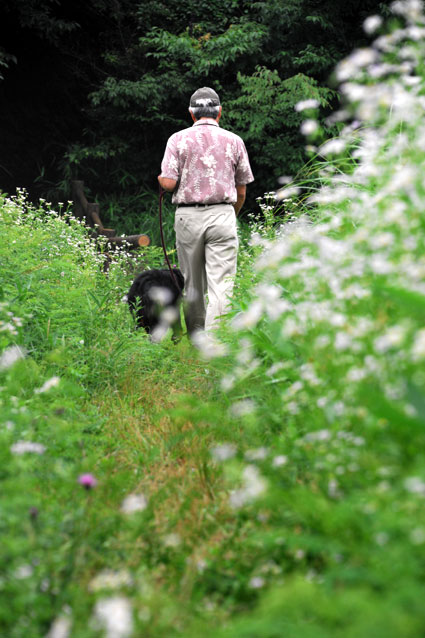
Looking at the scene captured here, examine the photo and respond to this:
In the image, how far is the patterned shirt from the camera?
438cm

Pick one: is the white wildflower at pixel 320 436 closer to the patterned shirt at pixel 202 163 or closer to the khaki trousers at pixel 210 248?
the khaki trousers at pixel 210 248

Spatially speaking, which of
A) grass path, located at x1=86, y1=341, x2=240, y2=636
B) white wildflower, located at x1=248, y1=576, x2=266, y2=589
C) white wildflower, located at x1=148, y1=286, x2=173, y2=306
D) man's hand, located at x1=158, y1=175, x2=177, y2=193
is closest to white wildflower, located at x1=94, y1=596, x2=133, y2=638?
grass path, located at x1=86, y1=341, x2=240, y2=636

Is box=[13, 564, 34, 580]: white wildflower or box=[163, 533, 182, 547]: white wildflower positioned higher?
box=[13, 564, 34, 580]: white wildflower

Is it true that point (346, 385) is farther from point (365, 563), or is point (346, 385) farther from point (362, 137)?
point (362, 137)

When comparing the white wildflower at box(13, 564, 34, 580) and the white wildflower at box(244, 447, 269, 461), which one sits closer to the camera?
the white wildflower at box(13, 564, 34, 580)

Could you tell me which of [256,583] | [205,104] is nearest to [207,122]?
[205,104]

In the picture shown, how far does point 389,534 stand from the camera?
125cm

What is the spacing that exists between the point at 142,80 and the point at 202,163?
826 centimetres

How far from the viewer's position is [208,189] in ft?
14.5

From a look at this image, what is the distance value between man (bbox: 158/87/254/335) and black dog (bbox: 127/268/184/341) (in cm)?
38

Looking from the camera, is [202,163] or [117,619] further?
[202,163]

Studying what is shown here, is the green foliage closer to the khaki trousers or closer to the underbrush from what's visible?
the khaki trousers

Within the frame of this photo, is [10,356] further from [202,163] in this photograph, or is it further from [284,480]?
[202,163]

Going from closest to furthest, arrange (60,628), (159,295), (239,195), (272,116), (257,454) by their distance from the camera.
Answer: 1. (60,628)
2. (257,454)
3. (159,295)
4. (239,195)
5. (272,116)
